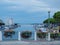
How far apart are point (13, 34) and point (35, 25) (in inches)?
275

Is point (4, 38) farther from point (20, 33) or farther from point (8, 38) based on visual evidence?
point (20, 33)

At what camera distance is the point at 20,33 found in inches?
941

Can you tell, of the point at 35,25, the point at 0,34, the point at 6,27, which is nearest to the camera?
the point at 0,34

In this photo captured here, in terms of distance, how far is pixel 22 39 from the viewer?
24.1m

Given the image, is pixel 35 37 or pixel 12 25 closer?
pixel 35 37

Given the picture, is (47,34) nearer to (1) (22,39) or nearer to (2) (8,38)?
(1) (22,39)

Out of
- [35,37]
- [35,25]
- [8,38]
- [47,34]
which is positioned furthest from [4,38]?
[35,25]

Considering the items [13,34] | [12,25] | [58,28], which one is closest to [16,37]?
[13,34]

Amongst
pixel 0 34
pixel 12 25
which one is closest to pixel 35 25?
pixel 12 25

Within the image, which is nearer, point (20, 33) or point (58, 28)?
point (20, 33)

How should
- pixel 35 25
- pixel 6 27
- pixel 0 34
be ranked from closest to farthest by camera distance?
1. pixel 0 34
2. pixel 6 27
3. pixel 35 25

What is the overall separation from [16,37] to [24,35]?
972mm

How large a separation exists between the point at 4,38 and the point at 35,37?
11.9ft

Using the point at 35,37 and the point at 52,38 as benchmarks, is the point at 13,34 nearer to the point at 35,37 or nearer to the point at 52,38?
the point at 35,37
